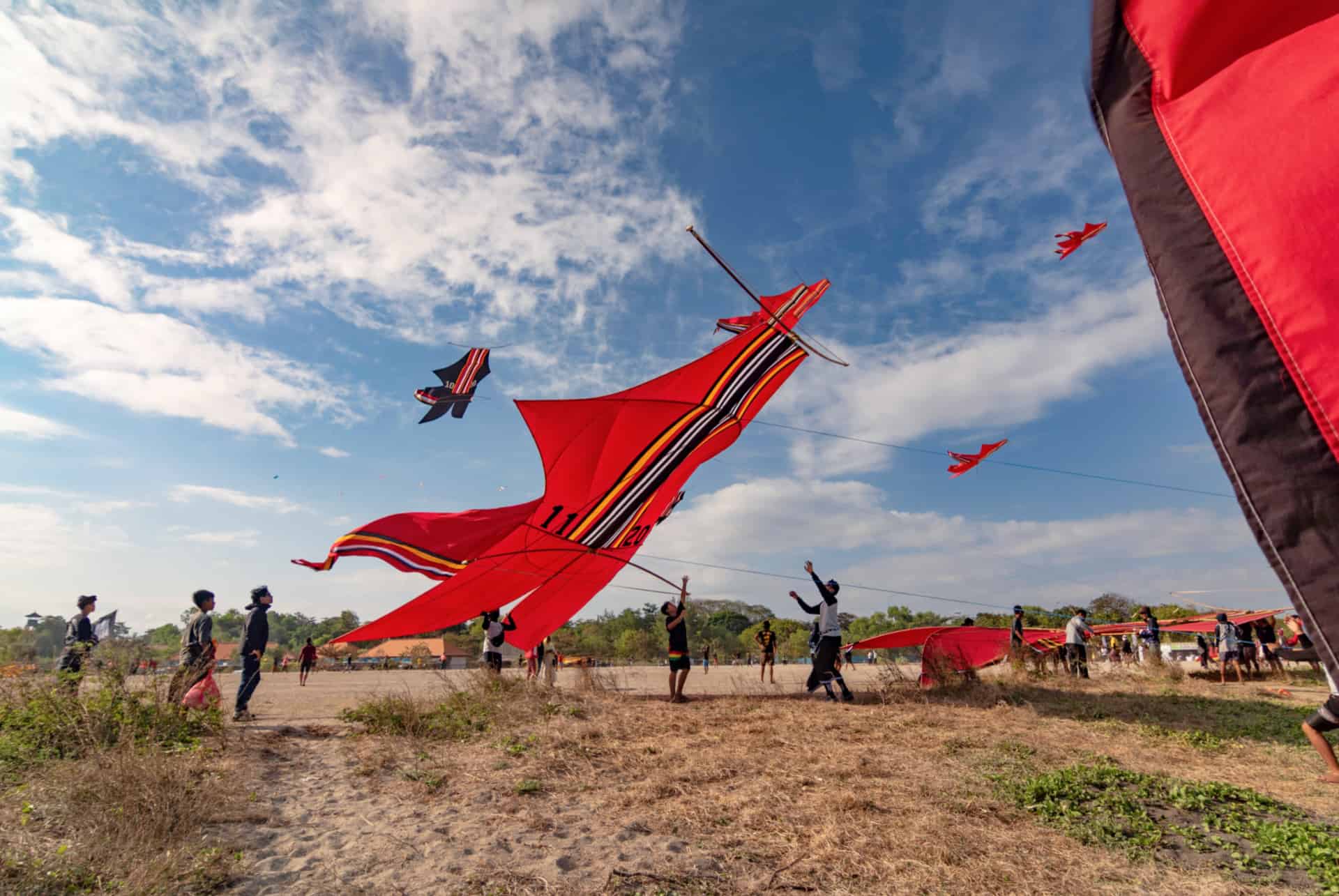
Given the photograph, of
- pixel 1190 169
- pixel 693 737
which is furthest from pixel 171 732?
pixel 1190 169

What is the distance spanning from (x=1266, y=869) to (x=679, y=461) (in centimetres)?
791

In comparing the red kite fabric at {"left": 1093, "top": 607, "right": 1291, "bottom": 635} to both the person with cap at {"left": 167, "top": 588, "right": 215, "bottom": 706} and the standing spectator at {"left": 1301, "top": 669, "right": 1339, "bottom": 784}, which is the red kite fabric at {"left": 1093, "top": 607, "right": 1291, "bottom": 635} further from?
the person with cap at {"left": 167, "top": 588, "right": 215, "bottom": 706}

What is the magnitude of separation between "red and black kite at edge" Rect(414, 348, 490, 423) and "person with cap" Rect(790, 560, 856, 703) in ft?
23.0

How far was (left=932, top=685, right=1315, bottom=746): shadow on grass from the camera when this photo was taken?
7746mm

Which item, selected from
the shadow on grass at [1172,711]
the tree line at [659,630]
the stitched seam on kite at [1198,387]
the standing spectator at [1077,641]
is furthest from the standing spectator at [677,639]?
the tree line at [659,630]

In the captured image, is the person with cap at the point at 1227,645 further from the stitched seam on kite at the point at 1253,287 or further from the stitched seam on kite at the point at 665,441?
the stitched seam on kite at the point at 1253,287

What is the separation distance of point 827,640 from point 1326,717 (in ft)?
19.4

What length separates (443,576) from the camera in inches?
416

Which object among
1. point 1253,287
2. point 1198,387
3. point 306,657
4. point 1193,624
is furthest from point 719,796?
point 1193,624

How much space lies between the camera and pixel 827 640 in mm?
10500

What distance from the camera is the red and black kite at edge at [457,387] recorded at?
41.2 ft

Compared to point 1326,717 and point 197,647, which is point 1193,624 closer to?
point 1326,717

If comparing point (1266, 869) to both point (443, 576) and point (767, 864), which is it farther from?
point (443, 576)

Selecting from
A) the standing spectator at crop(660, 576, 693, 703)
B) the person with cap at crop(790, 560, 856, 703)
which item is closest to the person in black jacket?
the standing spectator at crop(660, 576, 693, 703)
